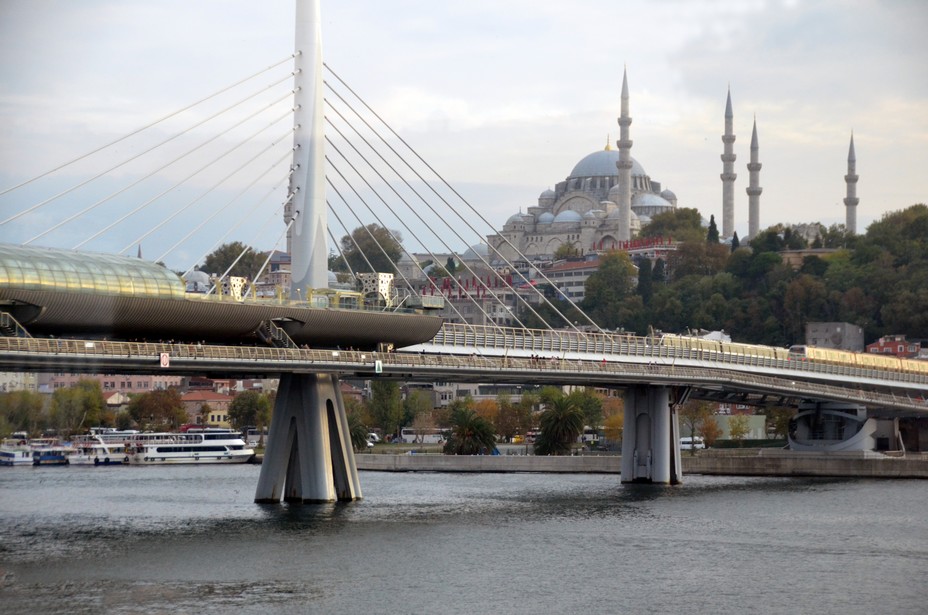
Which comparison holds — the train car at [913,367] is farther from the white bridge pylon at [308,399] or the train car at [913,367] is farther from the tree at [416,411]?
the tree at [416,411]

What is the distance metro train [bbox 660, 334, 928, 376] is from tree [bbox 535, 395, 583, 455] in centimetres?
1429

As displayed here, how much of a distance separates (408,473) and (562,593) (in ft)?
170

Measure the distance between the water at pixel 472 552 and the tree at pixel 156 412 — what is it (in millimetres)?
57213

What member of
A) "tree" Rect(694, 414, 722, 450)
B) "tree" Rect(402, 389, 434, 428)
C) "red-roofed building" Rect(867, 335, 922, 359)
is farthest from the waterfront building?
"tree" Rect(402, 389, 434, 428)

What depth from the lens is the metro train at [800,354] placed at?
259ft

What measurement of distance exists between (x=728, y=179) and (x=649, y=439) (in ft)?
408

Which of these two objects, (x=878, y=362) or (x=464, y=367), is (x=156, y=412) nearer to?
(x=878, y=362)

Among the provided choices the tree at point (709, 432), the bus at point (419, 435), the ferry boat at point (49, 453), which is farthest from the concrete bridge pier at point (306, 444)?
the bus at point (419, 435)

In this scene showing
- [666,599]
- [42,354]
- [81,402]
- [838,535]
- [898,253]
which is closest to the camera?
[666,599]

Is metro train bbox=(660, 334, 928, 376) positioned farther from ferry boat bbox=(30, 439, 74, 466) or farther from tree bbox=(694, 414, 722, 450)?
ferry boat bbox=(30, 439, 74, 466)

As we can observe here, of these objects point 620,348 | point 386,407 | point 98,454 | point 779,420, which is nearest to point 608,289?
point 386,407

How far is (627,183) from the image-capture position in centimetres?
19438

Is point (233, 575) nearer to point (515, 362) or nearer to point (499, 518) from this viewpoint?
point (499, 518)

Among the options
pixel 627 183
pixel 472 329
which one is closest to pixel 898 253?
pixel 627 183
